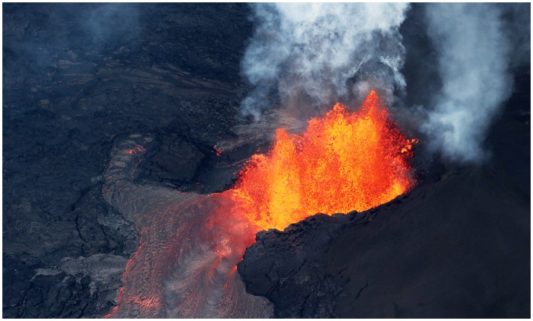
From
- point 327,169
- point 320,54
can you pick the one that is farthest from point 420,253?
point 320,54

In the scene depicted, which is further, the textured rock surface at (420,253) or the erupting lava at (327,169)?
the erupting lava at (327,169)

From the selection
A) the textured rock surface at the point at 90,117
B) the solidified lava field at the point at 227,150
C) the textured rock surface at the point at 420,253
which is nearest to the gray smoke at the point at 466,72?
the solidified lava field at the point at 227,150

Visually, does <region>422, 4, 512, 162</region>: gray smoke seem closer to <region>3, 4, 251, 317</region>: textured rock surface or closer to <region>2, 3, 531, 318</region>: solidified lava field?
<region>2, 3, 531, 318</region>: solidified lava field

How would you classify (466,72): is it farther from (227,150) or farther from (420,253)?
(227,150)

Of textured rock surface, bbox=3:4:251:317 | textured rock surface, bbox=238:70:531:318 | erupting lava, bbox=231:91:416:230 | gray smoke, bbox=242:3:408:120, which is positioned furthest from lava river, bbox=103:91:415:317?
textured rock surface, bbox=238:70:531:318

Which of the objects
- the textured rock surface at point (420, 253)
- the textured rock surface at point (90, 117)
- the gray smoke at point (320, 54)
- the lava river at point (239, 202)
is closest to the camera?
the textured rock surface at point (420, 253)

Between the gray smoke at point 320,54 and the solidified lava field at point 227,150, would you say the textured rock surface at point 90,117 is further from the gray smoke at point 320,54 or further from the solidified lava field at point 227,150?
the gray smoke at point 320,54

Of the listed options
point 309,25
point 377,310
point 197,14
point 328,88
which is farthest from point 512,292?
point 197,14
